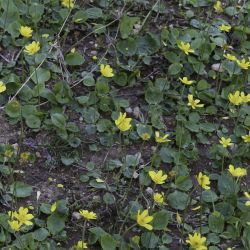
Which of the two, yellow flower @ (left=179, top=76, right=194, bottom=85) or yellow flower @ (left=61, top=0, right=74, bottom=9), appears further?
yellow flower @ (left=61, top=0, right=74, bottom=9)

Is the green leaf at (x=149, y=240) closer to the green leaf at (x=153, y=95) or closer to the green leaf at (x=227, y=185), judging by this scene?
the green leaf at (x=227, y=185)

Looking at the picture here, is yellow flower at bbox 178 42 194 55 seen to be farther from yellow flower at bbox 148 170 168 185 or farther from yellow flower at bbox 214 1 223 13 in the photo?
yellow flower at bbox 148 170 168 185

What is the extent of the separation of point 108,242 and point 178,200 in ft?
1.39

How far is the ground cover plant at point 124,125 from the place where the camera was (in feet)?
8.71

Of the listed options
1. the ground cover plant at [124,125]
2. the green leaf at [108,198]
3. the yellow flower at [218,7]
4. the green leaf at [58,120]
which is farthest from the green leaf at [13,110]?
the yellow flower at [218,7]

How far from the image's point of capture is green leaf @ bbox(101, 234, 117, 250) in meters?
2.53

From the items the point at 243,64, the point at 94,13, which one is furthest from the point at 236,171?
the point at 94,13

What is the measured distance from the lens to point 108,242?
2.53 m

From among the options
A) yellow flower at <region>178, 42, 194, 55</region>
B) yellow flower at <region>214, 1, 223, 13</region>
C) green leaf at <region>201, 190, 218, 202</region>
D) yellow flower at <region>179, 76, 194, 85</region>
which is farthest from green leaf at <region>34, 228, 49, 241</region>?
yellow flower at <region>214, 1, 223, 13</region>

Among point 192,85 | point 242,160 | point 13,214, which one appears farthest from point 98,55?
point 13,214

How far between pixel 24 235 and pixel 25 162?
1.37 ft

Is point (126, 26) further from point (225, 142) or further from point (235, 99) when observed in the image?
point (225, 142)

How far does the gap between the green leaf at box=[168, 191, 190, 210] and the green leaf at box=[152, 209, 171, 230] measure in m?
0.13

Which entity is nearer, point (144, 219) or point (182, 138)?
point (144, 219)
